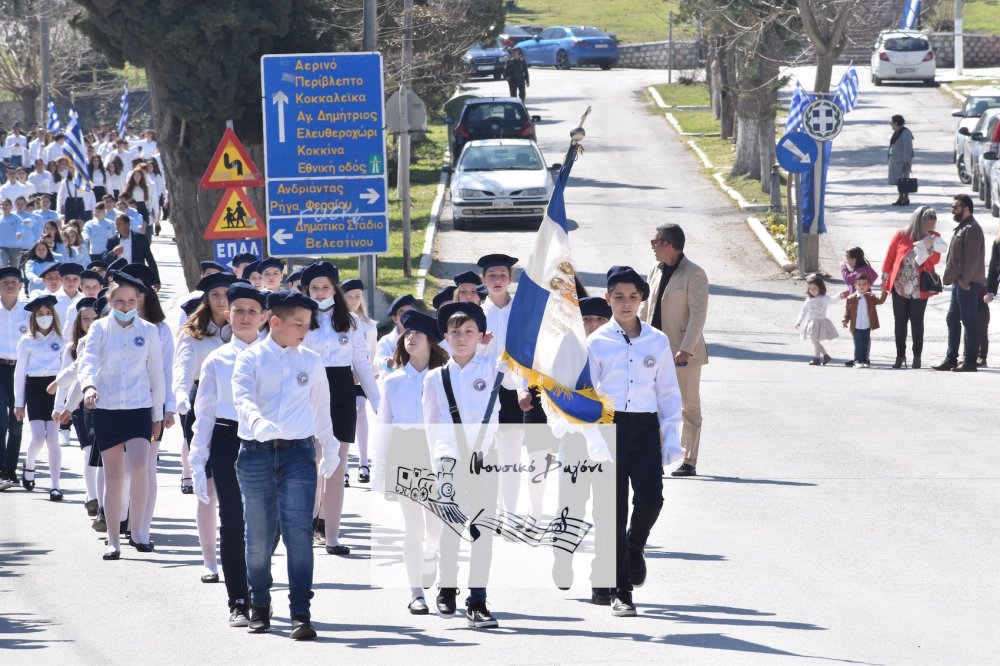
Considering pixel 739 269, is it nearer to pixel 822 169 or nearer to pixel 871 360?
pixel 822 169

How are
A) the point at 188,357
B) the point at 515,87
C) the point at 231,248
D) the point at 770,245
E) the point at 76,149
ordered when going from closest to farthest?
the point at 188,357, the point at 231,248, the point at 770,245, the point at 76,149, the point at 515,87

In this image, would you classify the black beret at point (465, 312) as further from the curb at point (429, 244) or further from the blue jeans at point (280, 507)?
the curb at point (429, 244)

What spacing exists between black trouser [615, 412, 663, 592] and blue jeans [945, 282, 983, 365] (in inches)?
423

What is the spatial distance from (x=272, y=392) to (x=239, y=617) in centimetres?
129

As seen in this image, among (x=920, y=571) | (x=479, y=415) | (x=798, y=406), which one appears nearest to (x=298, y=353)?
(x=479, y=415)

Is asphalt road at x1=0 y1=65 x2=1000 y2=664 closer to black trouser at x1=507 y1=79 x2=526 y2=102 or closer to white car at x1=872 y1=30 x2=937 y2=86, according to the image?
black trouser at x1=507 y1=79 x2=526 y2=102

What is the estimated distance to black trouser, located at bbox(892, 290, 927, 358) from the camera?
18.8 metres

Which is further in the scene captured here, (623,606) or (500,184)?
(500,184)

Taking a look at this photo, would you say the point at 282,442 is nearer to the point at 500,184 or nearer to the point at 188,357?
the point at 188,357

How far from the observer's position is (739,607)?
27.4ft

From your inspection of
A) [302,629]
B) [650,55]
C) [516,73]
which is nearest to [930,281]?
[302,629]

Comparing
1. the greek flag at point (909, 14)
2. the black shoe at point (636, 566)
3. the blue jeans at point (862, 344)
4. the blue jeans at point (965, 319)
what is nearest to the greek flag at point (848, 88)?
the blue jeans at point (862, 344)

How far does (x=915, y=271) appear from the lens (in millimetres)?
18516

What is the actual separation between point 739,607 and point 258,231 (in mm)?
8761
